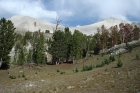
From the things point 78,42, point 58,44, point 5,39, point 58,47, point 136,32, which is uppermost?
point 136,32

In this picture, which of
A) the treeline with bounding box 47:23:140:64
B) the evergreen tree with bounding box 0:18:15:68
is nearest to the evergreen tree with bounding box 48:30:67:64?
the treeline with bounding box 47:23:140:64

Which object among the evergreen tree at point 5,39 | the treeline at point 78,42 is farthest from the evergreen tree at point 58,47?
the evergreen tree at point 5,39

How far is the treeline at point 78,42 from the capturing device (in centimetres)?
6206

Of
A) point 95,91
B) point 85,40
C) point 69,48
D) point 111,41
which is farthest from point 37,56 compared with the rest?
point 95,91

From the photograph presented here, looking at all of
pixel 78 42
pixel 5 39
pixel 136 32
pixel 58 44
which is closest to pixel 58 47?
pixel 58 44

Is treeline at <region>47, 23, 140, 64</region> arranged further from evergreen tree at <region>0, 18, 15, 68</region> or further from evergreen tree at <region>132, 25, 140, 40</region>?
evergreen tree at <region>0, 18, 15, 68</region>

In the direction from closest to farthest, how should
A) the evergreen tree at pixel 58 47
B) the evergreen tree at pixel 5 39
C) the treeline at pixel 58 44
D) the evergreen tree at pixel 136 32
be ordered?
the evergreen tree at pixel 5 39
the treeline at pixel 58 44
the evergreen tree at pixel 58 47
the evergreen tree at pixel 136 32

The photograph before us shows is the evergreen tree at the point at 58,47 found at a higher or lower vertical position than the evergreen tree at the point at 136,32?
lower

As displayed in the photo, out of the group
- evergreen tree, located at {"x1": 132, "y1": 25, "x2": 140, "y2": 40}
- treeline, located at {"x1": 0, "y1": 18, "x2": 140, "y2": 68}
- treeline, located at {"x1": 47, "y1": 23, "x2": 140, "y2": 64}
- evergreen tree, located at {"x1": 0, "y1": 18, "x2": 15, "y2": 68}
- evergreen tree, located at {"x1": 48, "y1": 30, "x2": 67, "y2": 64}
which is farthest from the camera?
evergreen tree, located at {"x1": 132, "y1": 25, "x2": 140, "y2": 40}

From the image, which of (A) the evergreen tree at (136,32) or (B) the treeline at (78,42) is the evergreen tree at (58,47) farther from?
(A) the evergreen tree at (136,32)

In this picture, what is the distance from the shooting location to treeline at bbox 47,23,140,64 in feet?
204

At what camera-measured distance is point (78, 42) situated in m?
65.3

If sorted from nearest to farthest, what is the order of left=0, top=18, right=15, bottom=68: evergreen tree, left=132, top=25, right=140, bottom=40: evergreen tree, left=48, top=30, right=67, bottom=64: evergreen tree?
left=0, top=18, right=15, bottom=68: evergreen tree → left=48, top=30, right=67, bottom=64: evergreen tree → left=132, top=25, right=140, bottom=40: evergreen tree

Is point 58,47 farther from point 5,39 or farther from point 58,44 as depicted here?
point 5,39
